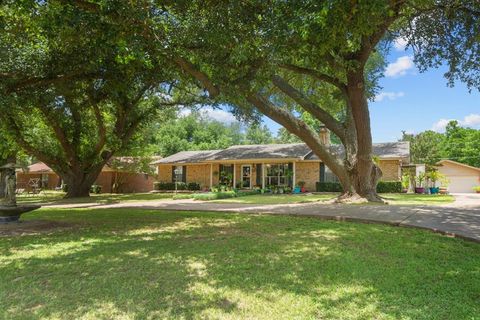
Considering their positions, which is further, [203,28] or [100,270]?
[203,28]

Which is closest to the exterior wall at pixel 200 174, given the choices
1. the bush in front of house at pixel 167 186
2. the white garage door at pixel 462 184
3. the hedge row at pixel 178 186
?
the hedge row at pixel 178 186

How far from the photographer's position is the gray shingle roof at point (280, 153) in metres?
24.4

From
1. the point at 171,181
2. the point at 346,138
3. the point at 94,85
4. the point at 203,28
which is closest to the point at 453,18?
the point at 346,138

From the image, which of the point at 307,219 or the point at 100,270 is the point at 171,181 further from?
the point at 100,270

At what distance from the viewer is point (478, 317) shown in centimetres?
317

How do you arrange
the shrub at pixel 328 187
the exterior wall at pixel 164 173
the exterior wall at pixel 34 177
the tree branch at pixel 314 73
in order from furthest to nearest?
the exterior wall at pixel 34 177, the exterior wall at pixel 164 173, the shrub at pixel 328 187, the tree branch at pixel 314 73

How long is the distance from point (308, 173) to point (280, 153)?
2.50 meters

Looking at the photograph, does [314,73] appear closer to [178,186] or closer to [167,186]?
[178,186]

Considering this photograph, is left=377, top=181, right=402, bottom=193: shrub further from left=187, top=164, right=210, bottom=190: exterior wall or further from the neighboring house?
the neighboring house

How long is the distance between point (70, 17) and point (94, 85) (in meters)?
4.89

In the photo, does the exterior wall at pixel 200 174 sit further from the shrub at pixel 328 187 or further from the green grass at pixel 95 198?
the shrub at pixel 328 187

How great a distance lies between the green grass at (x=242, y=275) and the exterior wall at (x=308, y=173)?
1781 centimetres

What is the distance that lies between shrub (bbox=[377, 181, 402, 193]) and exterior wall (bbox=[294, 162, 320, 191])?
13.6 feet

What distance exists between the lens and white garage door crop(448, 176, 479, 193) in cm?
3462
